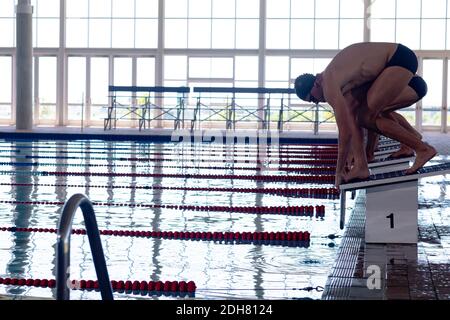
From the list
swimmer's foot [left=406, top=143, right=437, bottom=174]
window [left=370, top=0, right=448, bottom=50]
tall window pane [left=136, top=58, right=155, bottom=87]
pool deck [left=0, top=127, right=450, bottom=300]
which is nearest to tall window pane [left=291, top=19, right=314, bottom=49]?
window [left=370, top=0, right=448, bottom=50]

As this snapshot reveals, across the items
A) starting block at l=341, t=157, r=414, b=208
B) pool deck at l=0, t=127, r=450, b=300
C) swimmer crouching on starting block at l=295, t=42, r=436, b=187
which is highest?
swimmer crouching on starting block at l=295, t=42, r=436, b=187

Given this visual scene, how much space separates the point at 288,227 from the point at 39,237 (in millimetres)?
1927

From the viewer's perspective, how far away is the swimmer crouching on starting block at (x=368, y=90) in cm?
558

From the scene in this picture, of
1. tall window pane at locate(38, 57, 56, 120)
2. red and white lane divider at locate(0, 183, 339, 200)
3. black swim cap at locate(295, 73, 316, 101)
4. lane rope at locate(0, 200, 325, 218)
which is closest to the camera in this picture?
black swim cap at locate(295, 73, 316, 101)

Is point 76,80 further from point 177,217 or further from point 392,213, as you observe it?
point 392,213

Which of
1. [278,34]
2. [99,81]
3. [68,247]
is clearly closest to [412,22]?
[278,34]

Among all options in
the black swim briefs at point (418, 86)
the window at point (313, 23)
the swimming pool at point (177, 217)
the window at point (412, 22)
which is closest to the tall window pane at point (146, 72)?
the window at point (313, 23)

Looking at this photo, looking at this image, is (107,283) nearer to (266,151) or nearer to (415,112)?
(266,151)

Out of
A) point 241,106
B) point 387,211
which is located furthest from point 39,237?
point 241,106

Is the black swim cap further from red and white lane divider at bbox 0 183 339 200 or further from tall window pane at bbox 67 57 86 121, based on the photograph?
tall window pane at bbox 67 57 86 121

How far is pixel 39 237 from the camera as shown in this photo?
19.9 feet

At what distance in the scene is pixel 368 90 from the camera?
5.79 meters

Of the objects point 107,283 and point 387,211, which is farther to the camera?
point 387,211

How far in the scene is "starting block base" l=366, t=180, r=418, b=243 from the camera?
5.51 meters
